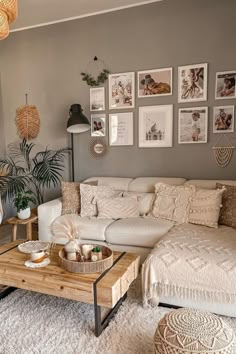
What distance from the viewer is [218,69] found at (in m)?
3.14

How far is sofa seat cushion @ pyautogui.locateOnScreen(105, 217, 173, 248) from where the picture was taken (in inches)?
101

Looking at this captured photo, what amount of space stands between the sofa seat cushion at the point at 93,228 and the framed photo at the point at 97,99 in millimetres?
1588

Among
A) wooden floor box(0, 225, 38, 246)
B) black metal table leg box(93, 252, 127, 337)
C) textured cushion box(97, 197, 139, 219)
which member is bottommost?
wooden floor box(0, 225, 38, 246)

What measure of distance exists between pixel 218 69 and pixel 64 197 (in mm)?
2211

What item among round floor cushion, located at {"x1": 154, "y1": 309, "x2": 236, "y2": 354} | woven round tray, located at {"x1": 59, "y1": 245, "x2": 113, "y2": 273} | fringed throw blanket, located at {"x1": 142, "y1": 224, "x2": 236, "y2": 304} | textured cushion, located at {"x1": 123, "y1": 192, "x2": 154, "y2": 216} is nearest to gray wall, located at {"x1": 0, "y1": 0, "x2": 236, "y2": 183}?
textured cushion, located at {"x1": 123, "y1": 192, "x2": 154, "y2": 216}

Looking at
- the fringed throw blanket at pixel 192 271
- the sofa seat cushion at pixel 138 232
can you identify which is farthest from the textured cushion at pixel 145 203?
the fringed throw blanket at pixel 192 271

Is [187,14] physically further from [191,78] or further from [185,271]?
[185,271]

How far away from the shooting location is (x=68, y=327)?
6.12 feet

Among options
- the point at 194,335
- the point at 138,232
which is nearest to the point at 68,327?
the point at 194,335

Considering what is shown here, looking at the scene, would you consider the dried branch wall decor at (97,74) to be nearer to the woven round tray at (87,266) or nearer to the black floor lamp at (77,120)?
the black floor lamp at (77,120)

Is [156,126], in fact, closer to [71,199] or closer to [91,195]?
[91,195]

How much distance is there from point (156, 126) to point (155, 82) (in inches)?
20.5

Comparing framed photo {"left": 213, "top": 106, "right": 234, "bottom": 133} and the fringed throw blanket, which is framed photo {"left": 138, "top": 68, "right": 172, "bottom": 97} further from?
the fringed throw blanket

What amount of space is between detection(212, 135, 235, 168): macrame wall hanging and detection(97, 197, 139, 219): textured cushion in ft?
3.55
